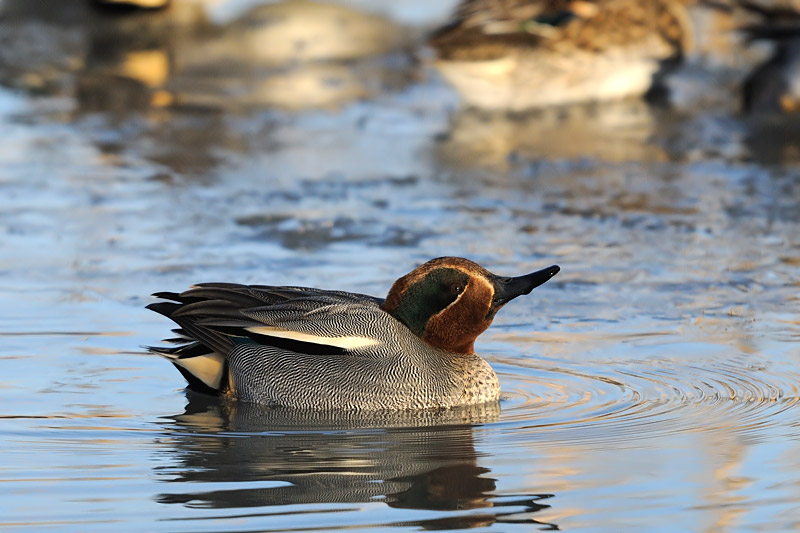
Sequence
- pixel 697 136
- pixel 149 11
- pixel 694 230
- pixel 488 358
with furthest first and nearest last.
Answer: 1. pixel 149 11
2. pixel 697 136
3. pixel 694 230
4. pixel 488 358

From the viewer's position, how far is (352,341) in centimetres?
584

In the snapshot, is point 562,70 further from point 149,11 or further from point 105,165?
point 149,11

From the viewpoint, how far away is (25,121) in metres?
13.1

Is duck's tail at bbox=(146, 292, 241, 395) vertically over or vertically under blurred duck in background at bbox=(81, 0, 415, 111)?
under

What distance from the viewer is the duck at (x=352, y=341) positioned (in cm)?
583

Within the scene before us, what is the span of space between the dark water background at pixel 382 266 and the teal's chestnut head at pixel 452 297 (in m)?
0.36

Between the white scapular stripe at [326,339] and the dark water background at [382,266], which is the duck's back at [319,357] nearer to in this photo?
the white scapular stripe at [326,339]

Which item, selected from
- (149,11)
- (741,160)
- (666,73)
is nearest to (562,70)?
(666,73)

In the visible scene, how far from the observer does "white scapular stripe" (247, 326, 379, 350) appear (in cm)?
583

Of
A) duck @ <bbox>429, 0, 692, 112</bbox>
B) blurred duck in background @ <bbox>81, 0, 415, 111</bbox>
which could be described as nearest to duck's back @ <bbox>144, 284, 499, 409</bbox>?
duck @ <bbox>429, 0, 692, 112</bbox>

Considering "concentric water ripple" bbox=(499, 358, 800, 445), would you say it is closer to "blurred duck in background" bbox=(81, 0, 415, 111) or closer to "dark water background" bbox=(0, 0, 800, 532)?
"dark water background" bbox=(0, 0, 800, 532)

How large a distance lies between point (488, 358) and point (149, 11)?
1086cm

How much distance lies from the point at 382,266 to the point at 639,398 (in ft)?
8.85

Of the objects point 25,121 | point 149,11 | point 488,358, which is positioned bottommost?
point 488,358
